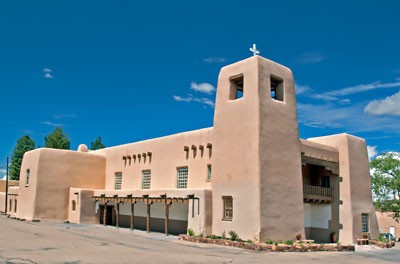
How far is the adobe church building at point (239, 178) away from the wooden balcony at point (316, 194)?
0.09m

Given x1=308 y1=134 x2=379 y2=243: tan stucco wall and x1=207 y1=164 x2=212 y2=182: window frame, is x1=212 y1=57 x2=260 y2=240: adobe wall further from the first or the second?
x1=308 y1=134 x2=379 y2=243: tan stucco wall

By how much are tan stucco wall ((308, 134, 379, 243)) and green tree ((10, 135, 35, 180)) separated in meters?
48.7

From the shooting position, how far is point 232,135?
23.4 meters

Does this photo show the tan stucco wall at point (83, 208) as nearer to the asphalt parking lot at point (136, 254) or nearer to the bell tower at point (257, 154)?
the asphalt parking lot at point (136, 254)

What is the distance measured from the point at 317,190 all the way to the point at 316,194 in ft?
0.96

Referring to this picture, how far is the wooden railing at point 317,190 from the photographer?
82.3 ft

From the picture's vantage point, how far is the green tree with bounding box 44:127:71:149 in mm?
63562

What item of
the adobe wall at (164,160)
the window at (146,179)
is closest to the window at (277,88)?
the adobe wall at (164,160)

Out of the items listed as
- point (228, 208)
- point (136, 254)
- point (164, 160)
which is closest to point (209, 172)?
point (228, 208)

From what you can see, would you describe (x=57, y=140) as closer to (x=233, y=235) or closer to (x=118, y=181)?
(x=118, y=181)

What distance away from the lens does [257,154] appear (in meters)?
21.7

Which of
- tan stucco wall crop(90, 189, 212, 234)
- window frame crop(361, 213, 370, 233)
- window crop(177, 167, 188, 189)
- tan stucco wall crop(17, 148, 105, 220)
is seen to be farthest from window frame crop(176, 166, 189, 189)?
window frame crop(361, 213, 370, 233)

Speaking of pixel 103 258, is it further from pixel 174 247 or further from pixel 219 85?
pixel 219 85

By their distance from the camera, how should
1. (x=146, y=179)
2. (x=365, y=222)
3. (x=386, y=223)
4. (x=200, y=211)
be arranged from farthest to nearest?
(x=386, y=223)
(x=146, y=179)
(x=365, y=222)
(x=200, y=211)
